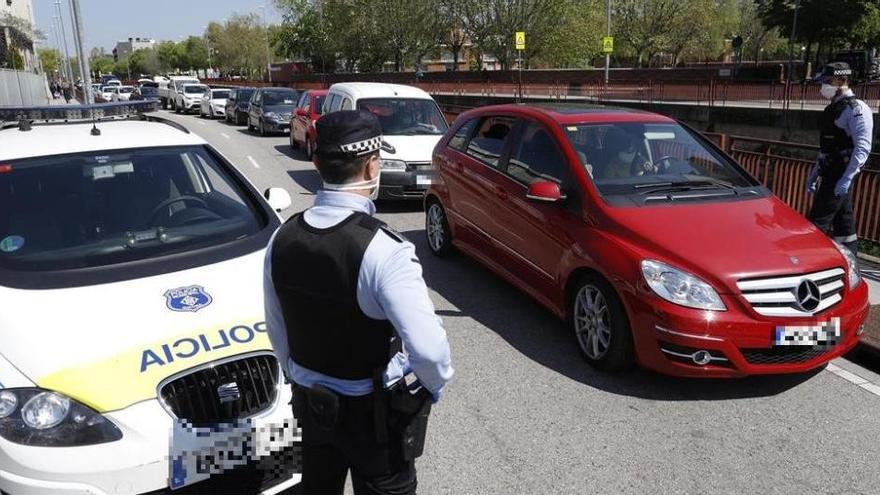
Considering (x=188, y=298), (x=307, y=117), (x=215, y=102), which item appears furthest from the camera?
(x=215, y=102)

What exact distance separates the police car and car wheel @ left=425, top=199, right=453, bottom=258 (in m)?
3.41

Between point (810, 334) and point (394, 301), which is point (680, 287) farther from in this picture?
point (394, 301)

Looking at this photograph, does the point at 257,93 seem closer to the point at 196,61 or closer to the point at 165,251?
the point at 165,251

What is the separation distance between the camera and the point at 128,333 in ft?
9.47

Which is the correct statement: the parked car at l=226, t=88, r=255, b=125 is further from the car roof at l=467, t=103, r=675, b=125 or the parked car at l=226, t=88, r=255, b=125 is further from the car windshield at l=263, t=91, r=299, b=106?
the car roof at l=467, t=103, r=675, b=125

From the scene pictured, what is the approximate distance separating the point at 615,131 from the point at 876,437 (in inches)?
112

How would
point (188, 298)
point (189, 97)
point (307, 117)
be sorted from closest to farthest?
1. point (188, 298)
2. point (307, 117)
3. point (189, 97)

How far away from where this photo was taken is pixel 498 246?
607cm

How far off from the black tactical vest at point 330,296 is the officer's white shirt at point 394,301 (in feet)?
0.10

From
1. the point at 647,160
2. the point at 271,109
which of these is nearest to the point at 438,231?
the point at 647,160

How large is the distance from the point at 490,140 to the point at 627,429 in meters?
3.34

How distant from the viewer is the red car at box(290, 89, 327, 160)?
15.3 metres

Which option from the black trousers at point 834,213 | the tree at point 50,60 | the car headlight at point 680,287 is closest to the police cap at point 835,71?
the black trousers at point 834,213

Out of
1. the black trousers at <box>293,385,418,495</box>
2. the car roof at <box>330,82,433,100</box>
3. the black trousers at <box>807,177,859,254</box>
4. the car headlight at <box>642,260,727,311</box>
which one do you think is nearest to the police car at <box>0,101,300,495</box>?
the black trousers at <box>293,385,418,495</box>
